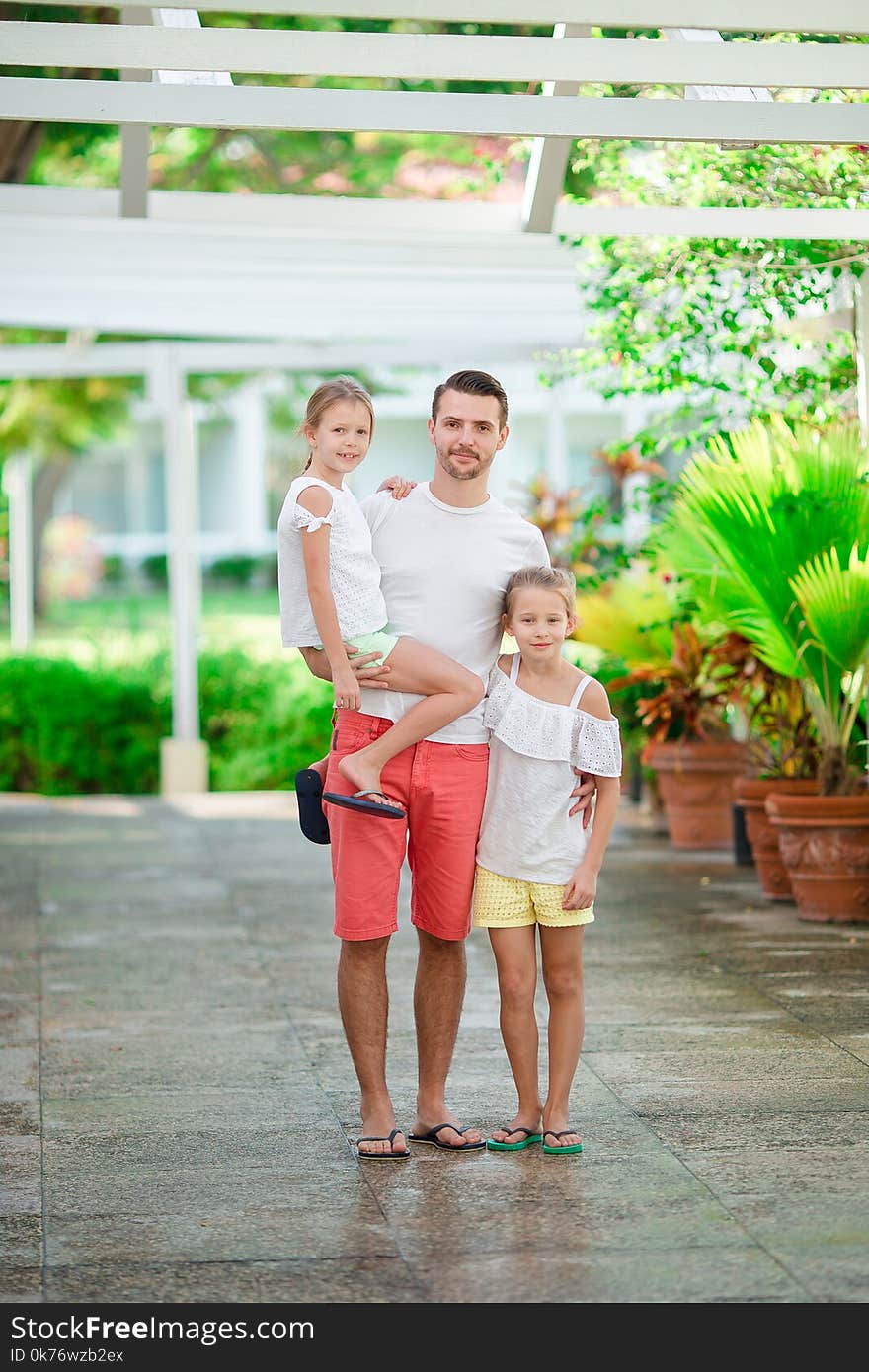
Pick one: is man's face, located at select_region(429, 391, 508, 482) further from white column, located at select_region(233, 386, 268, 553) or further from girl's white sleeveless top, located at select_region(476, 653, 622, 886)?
white column, located at select_region(233, 386, 268, 553)

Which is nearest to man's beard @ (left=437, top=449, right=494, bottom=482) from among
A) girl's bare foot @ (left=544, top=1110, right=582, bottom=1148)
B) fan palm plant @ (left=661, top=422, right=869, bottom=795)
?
girl's bare foot @ (left=544, top=1110, right=582, bottom=1148)

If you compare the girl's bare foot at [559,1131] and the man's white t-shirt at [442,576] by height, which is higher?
the man's white t-shirt at [442,576]

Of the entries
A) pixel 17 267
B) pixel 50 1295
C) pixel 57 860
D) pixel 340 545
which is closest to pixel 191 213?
pixel 17 267

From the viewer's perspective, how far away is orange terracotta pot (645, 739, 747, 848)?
9.68 metres

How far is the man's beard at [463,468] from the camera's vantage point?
431cm

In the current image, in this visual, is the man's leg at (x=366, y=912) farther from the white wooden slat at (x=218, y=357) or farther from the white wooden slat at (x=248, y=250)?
the white wooden slat at (x=218, y=357)

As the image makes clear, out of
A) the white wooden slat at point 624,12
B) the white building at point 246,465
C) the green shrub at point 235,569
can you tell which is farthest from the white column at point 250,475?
the white wooden slat at point 624,12

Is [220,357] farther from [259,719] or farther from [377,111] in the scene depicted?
[377,111]

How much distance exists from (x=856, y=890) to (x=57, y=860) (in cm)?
435

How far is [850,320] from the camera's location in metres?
8.27

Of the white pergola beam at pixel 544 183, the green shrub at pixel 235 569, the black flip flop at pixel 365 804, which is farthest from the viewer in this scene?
the green shrub at pixel 235 569

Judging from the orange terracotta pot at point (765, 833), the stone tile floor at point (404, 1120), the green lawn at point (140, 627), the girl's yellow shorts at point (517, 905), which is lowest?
the stone tile floor at point (404, 1120)

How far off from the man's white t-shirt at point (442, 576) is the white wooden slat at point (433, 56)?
4.39 feet
